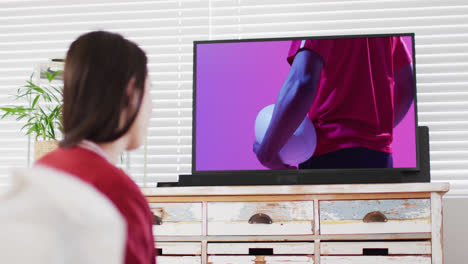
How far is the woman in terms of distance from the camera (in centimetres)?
66

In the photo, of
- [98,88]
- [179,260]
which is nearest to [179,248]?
[179,260]

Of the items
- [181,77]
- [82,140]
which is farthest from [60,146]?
[181,77]

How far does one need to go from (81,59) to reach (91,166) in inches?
7.0

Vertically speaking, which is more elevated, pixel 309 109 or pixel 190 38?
pixel 190 38

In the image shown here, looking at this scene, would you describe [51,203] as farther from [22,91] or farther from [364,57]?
[22,91]

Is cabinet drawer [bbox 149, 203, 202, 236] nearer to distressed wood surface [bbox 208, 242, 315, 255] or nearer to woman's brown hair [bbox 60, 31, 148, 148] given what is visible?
distressed wood surface [bbox 208, 242, 315, 255]

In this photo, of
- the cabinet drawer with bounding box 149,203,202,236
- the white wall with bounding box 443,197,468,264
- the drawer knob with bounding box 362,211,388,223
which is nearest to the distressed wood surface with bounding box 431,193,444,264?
the drawer knob with bounding box 362,211,388,223

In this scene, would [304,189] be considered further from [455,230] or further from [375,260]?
[455,230]

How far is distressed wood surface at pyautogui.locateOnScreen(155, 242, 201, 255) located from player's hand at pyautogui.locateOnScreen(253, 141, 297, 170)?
50cm

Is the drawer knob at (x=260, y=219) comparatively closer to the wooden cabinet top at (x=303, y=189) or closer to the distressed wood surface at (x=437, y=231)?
the wooden cabinet top at (x=303, y=189)

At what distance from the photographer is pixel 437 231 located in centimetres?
209

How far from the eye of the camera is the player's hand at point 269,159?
241 centimetres

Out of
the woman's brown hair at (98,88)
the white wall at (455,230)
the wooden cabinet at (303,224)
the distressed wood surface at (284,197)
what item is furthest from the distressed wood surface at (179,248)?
the woman's brown hair at (98,88)

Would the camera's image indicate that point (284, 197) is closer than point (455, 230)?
Yes
